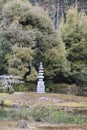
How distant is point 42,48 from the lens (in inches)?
1563

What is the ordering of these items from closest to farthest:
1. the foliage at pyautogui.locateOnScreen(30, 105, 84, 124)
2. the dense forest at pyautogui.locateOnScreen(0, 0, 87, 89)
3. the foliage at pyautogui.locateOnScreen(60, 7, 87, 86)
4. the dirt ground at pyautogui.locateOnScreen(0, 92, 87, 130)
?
1. the foliage at pyautogui.locateOnScreen(30, 105, 84, 124)
2. the dirt ground at pyautogui.locateOnScreen(0, 92, 87, 130)
3. the dense forest at pyautogui.locateOnScreen(0, 0, 87, 89)
4. the foliage at pyautogui.locateOnScreen(60, 7, 87, 86)

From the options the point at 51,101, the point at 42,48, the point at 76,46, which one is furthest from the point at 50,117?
the point at 76,46

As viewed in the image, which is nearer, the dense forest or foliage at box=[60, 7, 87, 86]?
the dense forest

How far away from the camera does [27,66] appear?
38062 mm

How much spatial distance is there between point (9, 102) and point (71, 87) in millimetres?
13934

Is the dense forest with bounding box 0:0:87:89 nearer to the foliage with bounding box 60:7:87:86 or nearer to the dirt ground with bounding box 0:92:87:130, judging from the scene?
the foliage with bounding box 60:7:87:86

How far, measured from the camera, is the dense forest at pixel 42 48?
3731 cm

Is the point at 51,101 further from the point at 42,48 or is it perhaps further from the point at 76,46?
the point at 76,46

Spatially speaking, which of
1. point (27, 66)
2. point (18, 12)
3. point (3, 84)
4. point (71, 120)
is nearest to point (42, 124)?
point (71, 120)

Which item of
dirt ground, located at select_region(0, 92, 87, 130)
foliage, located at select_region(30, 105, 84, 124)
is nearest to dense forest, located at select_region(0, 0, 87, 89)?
dirt ground, located at select_region(0, 92, 87, 130)

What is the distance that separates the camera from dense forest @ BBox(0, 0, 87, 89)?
37.3m

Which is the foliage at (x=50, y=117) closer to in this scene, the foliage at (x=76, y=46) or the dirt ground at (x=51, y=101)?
the dirt ground at (x=51, y=101)

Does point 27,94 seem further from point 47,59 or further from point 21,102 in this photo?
point 47,59

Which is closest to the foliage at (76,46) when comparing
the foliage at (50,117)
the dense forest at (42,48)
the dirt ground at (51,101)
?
the dense forest at (42,48)
